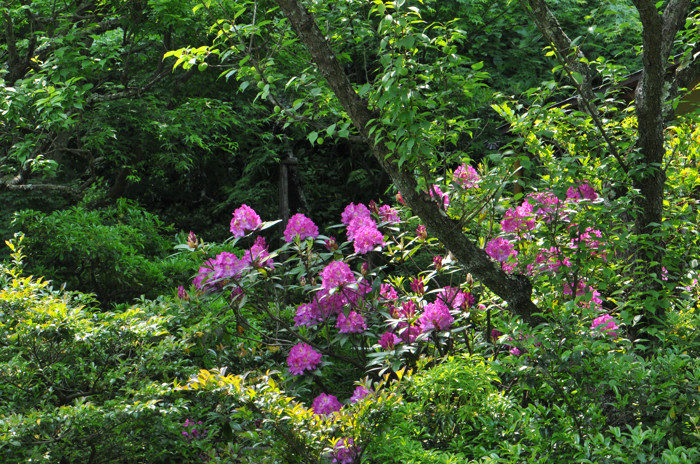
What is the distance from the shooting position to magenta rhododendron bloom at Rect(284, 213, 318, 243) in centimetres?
358

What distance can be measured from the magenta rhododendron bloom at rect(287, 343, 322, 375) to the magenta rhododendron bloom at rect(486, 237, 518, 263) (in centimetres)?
103

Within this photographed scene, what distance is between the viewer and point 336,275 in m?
3.31

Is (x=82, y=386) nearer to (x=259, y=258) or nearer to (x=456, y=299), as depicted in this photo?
(x=259, y=258)

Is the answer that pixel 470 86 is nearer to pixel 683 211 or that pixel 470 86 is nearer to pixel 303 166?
pixel 683 211

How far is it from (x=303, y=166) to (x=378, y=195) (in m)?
1.46

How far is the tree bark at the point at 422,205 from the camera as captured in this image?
3.08 meters

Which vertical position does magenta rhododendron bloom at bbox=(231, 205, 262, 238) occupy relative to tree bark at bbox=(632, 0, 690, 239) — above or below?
below

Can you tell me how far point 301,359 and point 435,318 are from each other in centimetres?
69

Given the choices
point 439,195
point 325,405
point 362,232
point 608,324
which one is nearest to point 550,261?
point 608,324

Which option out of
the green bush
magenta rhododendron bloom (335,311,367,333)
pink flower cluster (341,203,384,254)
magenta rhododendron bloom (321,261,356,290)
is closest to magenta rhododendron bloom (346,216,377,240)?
pink flower cluster (341,203,384,254)

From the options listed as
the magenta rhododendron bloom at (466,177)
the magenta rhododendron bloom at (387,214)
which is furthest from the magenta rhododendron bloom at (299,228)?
the magenta rhododendron bloom at (466,177)

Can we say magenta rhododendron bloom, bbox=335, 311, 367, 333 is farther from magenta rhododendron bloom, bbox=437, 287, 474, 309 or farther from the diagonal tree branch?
the diagonal tree branch

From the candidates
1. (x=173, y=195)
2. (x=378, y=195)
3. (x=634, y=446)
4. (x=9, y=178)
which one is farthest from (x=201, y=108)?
(x=634, y=446)

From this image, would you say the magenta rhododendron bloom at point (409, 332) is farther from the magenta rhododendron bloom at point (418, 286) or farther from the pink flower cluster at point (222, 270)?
the pink flower cluster at point (222, 270)
